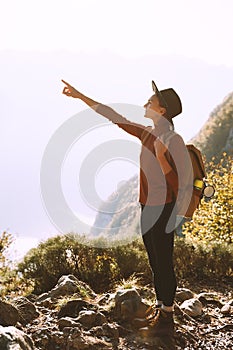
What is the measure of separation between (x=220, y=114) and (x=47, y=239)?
52.7 metres

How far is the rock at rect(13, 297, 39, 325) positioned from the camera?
453cm

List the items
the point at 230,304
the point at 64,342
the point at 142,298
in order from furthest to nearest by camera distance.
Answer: the point at 230,304 → the point at 142,298 → the point at 64,342

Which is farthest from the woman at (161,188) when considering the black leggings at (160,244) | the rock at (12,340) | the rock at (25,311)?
the rock at (12,340)

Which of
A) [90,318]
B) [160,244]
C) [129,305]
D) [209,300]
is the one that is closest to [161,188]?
[160,244]

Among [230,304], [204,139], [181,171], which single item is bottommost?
[230,304]

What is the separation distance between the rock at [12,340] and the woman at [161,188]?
150 centimetres

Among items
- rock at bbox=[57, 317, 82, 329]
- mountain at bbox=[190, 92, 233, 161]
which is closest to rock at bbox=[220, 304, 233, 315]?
rock at bbox=[57, 317, 82, 329]

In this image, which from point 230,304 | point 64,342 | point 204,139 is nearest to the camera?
point 64,342

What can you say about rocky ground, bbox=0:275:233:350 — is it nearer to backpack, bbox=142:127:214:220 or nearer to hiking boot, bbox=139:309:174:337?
hiking boot, bbox=139:309:174:337

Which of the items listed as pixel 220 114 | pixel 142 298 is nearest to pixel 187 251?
pixel 142 298

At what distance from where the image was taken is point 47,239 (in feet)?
29.9

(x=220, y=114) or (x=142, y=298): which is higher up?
(x=220, y=114)

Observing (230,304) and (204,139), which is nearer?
(230,304)

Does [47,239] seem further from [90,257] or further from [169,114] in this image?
[169,114]
